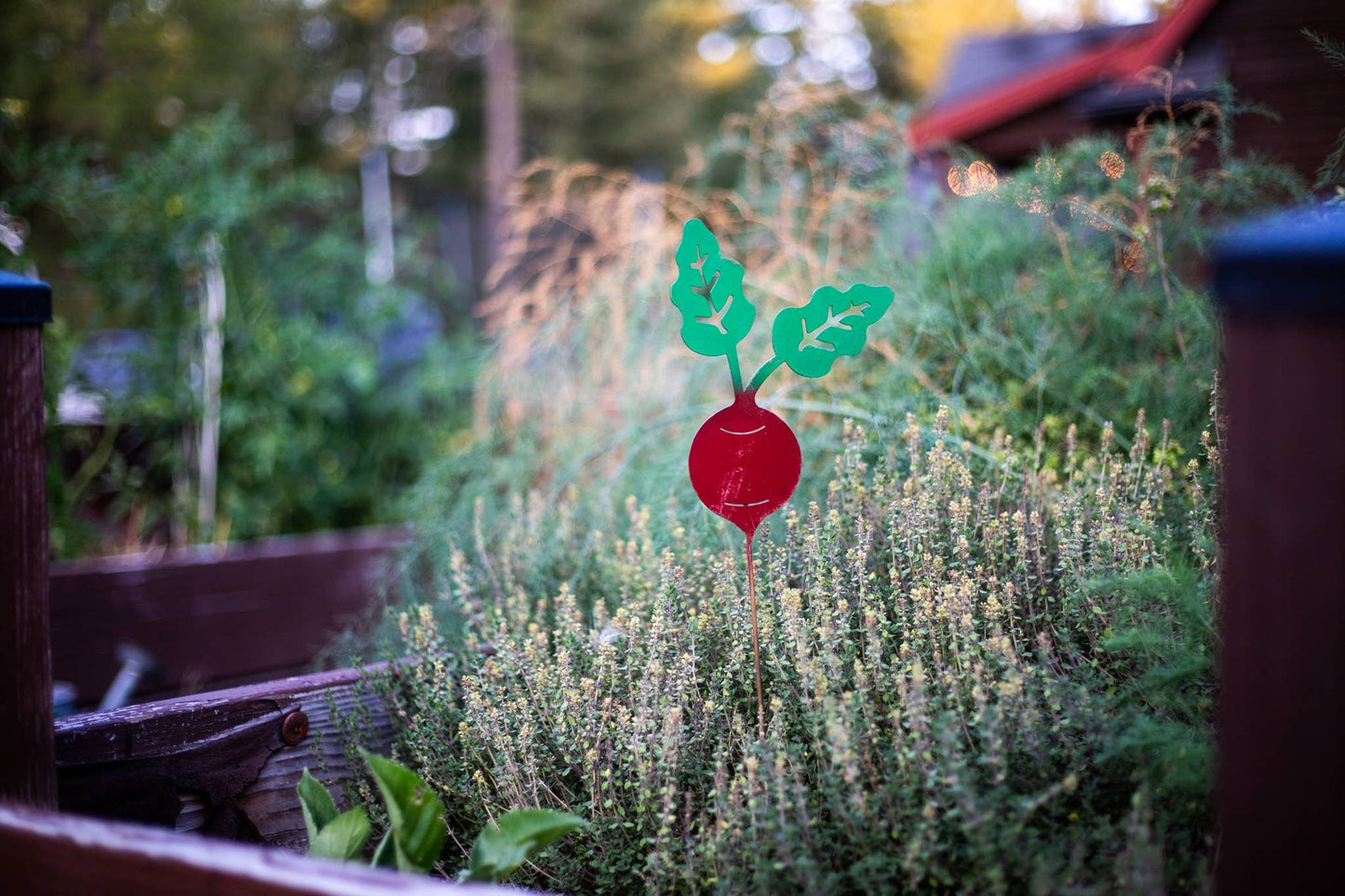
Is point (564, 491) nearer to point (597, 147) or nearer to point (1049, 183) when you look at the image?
point (1049, 183)

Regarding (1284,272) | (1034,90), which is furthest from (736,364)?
(1034,90)

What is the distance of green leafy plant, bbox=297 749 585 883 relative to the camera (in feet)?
4.33

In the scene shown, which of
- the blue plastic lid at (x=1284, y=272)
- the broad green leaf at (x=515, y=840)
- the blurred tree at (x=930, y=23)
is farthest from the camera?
the blurred tree at (x=930, y=23)

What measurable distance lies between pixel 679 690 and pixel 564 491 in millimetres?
1573

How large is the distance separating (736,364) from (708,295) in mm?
152

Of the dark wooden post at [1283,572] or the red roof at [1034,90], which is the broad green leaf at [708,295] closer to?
the dark wooden post at [1283,572]

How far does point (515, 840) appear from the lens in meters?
1.32

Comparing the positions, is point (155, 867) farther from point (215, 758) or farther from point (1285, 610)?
point (1285, 610)

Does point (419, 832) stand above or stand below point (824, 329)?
below

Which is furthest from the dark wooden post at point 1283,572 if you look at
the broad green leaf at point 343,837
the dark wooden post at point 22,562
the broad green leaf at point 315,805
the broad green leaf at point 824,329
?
the dark wooden post at point 22,562

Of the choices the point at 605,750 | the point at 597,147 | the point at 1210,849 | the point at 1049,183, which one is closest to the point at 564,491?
the point at 605,750

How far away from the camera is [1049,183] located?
235 cm

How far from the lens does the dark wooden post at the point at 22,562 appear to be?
4.67ft

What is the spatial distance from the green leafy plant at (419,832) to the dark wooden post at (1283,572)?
89cm
